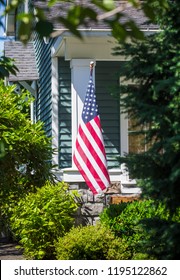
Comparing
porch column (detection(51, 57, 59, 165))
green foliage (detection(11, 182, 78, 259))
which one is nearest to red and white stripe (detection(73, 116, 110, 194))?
green foliage (detection(11, 182, 78, 259))

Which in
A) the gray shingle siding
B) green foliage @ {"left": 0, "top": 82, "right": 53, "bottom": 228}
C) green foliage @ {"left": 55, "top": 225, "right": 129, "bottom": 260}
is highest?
the gray shingle siding

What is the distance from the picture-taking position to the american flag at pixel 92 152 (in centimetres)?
1005

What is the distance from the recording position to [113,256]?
7898mm

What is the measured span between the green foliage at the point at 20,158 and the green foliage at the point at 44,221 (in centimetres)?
123

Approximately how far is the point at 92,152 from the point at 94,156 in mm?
74

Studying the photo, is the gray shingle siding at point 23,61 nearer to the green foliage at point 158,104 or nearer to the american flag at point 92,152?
the american flag at point 92,152

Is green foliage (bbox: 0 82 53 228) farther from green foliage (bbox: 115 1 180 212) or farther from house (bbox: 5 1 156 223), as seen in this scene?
green foliage (bbox: 115 1 180 212)

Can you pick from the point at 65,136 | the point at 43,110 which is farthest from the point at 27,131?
the point at 43,110

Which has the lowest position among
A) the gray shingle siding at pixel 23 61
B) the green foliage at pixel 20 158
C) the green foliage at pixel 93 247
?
the green foliage at pixel 93 247

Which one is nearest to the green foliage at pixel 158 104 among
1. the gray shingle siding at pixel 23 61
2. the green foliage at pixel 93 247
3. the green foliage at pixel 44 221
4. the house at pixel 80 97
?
the green foliage at pixel 93 247

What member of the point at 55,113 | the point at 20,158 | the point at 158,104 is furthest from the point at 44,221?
the point at 158,104

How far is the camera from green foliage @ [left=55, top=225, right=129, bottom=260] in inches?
311

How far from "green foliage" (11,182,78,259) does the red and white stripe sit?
67 cm

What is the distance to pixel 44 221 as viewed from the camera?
9016 millimetres
